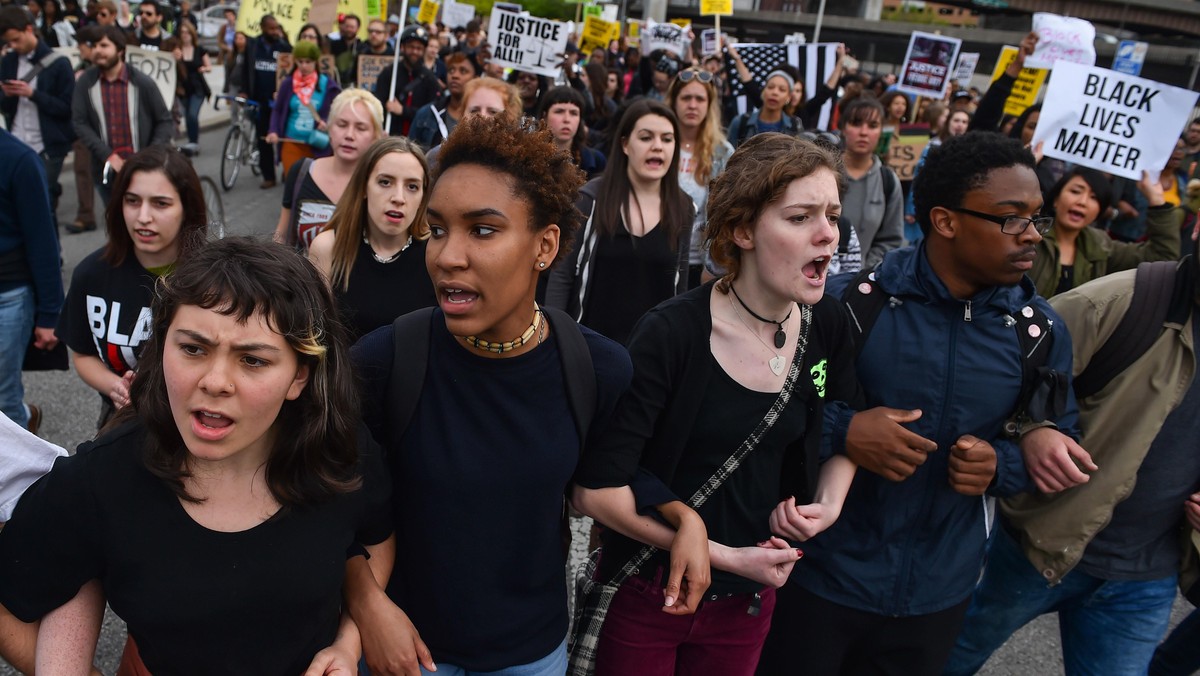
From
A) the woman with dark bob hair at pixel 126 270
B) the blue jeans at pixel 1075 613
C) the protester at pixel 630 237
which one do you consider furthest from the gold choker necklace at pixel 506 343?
the protester at pixel 630 237

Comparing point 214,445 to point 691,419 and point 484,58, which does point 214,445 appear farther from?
point 484,58

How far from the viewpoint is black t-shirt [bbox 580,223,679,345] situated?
406 cm

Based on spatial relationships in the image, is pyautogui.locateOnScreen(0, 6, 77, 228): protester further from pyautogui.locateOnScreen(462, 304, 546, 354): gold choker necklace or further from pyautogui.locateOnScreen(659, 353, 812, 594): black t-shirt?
pyautogui.locateOnScreen(659, 353, 812, 594): black t-shirt

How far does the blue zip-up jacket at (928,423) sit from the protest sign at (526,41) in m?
6.68

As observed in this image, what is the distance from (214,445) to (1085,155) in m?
5.23

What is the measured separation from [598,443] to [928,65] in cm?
1055

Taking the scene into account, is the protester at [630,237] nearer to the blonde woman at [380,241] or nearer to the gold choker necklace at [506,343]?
the blonde woman at [380,241]

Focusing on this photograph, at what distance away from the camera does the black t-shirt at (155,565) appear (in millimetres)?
1512

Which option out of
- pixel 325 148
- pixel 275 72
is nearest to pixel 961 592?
pixel 325 148

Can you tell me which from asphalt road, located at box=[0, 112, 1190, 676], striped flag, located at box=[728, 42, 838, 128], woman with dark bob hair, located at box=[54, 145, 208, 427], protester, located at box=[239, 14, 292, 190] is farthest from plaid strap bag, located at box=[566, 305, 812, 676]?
protester, located at box=[239, 14, 292, 190]

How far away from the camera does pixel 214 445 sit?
1557 millimetres

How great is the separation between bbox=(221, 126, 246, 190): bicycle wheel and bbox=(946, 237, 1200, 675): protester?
33.8ft

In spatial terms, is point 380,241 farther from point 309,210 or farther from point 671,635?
point 671,635

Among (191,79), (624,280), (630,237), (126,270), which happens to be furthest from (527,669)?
(191,79)
